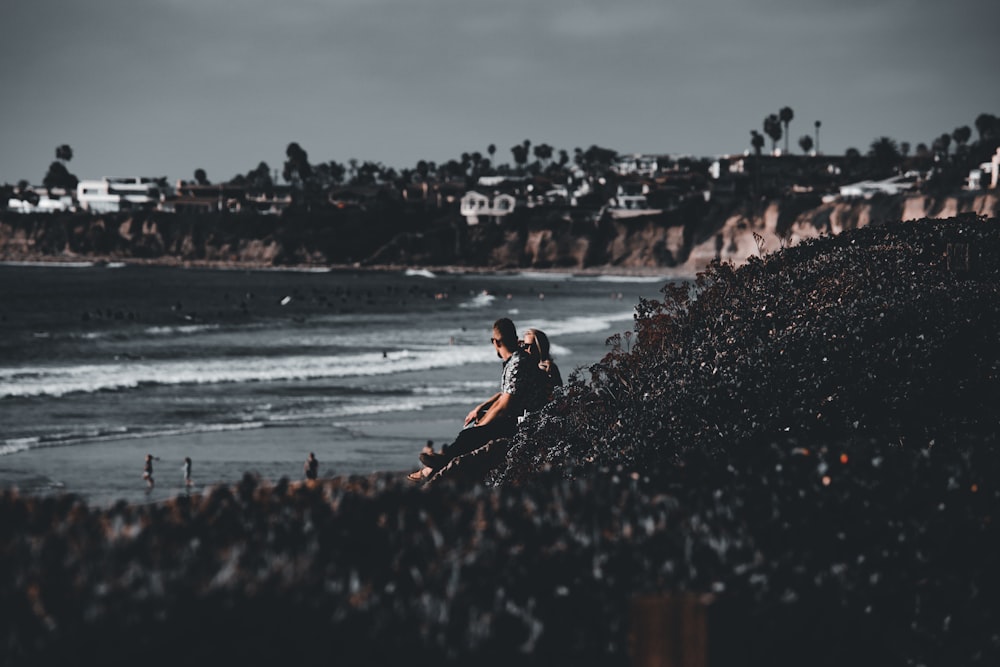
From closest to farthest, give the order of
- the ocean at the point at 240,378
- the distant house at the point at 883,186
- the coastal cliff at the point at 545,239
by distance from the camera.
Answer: the ocean at the point at 240,378 < the coastal cliff at the point at 545,239 < the distant house at the point at 883,186

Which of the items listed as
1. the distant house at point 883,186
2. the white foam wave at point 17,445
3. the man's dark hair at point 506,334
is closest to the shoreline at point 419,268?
the distant house at point 883,186

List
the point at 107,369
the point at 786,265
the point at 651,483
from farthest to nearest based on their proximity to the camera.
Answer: the point at 107,369 < the point at 786,265 < the point at 651,483

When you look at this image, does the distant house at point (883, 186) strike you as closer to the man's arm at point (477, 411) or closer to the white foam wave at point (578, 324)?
the white foam wave at point (578, 324)

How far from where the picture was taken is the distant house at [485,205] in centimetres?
19488

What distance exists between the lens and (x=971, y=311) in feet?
40.2

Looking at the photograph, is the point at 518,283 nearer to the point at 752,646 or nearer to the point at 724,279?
the point at 724,279

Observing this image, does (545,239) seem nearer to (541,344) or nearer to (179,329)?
(179,329)

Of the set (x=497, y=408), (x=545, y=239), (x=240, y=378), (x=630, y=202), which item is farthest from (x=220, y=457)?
(x=630, y=202)

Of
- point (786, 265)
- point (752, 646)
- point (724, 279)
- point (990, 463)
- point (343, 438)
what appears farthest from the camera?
point (343, 438)

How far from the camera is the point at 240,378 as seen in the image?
155 ft

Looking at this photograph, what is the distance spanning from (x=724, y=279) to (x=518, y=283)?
136 metres

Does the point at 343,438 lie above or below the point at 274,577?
below

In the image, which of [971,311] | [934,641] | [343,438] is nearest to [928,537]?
[934,641]

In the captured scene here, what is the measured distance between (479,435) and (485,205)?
186 meters
